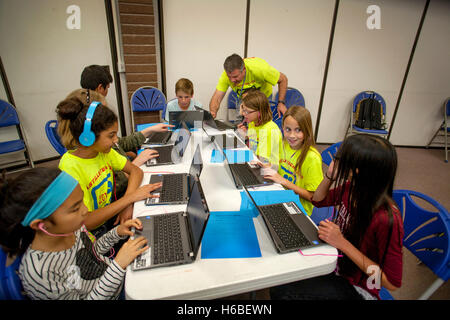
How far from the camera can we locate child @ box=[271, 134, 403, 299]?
900mm

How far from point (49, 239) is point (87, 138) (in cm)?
52

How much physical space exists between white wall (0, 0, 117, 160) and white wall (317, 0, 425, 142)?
3.57 m

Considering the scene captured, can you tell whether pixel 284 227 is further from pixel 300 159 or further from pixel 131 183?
pixel 131 183

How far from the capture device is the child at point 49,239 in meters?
0.73

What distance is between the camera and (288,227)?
101cm

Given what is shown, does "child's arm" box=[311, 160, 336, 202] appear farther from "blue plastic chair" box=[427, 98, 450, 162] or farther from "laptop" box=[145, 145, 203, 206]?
"blue plastic chair" box=[427, 98, 450, 162]

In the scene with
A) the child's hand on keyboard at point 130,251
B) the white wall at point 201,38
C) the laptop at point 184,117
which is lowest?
the child's hand on keyboard at point 130,251

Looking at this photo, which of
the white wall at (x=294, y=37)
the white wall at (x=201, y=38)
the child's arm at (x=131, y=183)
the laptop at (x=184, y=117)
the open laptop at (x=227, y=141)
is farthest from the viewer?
the white wall at (x=294, y=37)

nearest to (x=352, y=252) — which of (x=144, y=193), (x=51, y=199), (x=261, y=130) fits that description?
(x=144, y=193)

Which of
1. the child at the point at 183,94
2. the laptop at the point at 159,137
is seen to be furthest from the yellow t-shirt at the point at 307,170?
the child at the point at 183,94

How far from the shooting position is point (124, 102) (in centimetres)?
365

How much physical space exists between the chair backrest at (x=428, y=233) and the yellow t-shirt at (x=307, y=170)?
1.40 feet

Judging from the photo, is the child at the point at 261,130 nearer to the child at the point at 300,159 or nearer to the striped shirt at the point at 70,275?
the child at the point at 300,159

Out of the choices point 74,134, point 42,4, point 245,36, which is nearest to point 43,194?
point 74,134
